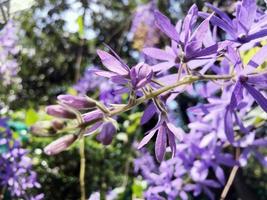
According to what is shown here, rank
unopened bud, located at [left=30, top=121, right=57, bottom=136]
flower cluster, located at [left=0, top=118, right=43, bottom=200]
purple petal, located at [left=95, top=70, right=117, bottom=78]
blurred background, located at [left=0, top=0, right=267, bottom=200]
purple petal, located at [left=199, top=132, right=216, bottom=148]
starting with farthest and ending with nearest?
1. blurred background, located at [left=0, top=0, right=267, bottom=200]
2. flower cluster, located at [left=0, top=118, right=43, bottom=200]
3. purple petal, located at [left=199, top=132, right=216, bottom=148]
4. purple petal, located at [left=95, top=70, right=117, bottom=78]
5. unopened bud, located at [left=30, top=121, right=57, bottom=136]

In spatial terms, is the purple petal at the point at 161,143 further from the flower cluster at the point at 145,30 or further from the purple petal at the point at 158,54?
the flower cluster at the point at 145,30

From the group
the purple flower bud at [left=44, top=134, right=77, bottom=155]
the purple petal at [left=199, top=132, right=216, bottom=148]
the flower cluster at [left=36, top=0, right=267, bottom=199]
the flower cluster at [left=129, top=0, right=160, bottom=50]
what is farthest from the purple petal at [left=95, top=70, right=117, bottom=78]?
the flower cluster at [left=129, top=0, right=160, bottom=50]

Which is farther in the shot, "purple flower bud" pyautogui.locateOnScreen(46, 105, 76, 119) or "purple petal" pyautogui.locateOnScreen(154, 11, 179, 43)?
"purple petal" pyautogui.locateOnScreen(154, 11, 179, 43)

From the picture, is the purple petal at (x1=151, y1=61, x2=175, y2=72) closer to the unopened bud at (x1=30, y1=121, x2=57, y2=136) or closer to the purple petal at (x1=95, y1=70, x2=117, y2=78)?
the purple petal at (x1=95, y1=70, x2=117, y2=78)

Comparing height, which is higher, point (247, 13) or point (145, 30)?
point (247, 13)

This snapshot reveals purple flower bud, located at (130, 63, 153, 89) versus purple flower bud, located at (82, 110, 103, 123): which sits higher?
purple flower bud, located at (130, 63, 153, 89)

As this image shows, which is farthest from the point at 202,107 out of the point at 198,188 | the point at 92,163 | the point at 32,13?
the point at 32,13

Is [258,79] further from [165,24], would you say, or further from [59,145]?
[59,145]


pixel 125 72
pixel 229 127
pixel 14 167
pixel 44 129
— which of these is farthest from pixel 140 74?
pixel 14 167

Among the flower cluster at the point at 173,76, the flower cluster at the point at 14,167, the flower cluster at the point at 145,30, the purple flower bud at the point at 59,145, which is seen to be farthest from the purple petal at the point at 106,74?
the flower cluster at the point at 145,30
